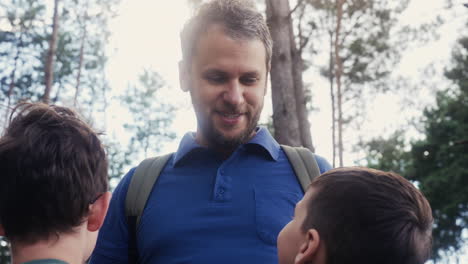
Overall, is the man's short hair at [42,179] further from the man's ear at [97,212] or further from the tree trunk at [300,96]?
the tree trunk at [300,96]

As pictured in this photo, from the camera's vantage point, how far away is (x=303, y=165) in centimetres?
223

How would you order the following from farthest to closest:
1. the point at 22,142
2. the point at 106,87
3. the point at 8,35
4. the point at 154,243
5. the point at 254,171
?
the point at 106,87 → the point at 8,35 → the point at 254,171 → the point at 154,243 → the point at 22,142

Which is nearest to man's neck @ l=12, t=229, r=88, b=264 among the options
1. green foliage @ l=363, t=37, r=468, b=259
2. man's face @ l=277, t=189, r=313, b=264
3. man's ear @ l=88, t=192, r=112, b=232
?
man's ear @ l=88, t=192, r=112, b=232

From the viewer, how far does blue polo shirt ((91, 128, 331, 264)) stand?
200 centimetres

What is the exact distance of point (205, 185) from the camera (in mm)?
2180

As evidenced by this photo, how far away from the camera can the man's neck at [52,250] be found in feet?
5.23

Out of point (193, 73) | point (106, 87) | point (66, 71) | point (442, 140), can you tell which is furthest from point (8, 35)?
point (193, 73)

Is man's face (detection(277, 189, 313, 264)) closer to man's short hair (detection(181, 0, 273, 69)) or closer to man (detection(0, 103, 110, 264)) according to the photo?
man (detection(0, 103, 110, 264))

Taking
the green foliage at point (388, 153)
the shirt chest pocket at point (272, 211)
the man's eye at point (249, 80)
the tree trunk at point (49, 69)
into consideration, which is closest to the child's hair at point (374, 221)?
the shirt chest pocket at point (272, 211)

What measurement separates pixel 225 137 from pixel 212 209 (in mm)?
363

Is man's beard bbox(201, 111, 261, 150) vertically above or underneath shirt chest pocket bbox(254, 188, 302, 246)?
above

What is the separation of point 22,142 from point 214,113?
873 millimetres

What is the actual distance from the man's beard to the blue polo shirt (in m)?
0.04

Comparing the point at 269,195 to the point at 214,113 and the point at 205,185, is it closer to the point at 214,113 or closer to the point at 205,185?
the point at 205,185
